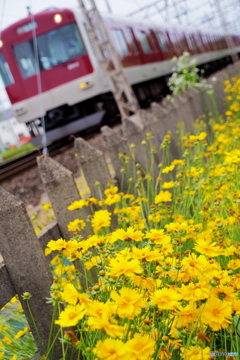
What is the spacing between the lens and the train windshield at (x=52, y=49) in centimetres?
951

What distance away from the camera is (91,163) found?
2.71m

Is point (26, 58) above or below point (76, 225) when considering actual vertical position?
above

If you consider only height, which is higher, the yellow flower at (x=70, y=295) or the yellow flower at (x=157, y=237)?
the yellow flower at (x=70, y=295)

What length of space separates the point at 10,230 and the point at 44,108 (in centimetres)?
834

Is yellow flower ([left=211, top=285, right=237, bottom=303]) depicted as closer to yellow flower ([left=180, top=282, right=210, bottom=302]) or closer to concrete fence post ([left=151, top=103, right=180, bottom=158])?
yellow flower ([left=180, top=282, right=210, bottom=302])

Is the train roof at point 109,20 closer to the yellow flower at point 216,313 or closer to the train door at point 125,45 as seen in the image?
the train door at point 125,45

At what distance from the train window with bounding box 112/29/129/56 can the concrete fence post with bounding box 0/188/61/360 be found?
400 inches

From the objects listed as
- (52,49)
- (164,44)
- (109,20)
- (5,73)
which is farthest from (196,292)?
(164,44)

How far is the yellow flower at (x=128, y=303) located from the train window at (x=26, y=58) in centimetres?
935

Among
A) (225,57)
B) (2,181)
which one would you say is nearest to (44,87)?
(2,181)

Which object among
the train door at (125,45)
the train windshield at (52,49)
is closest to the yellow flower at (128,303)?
the train windshield at (52,49)

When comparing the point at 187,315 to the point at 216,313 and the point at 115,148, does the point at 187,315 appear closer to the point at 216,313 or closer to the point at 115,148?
the point at 216,313

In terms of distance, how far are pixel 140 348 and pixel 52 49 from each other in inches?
369

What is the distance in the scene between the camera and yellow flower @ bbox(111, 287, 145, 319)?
103cm
